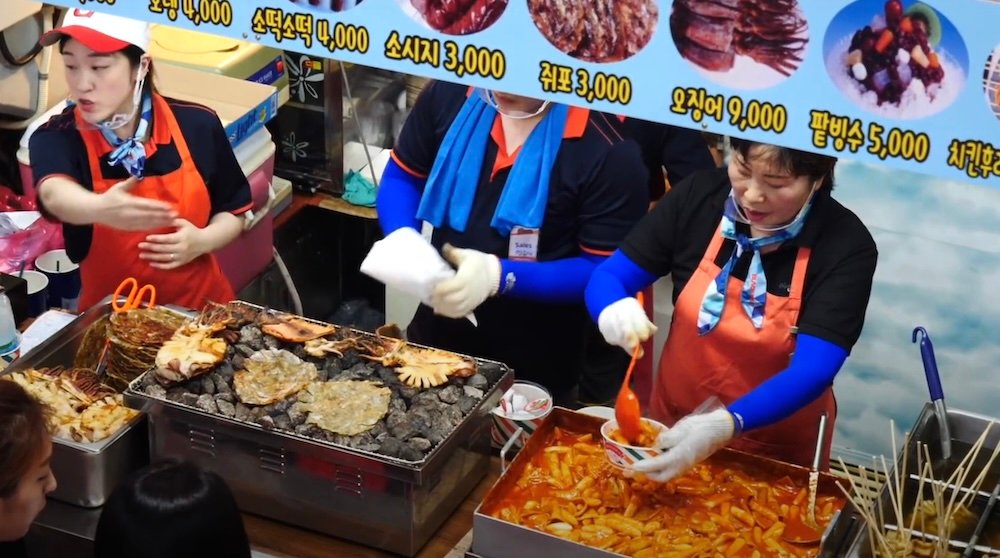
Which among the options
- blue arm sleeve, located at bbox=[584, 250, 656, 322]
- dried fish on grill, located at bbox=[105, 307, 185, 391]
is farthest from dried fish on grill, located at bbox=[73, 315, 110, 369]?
blue arm sleeve, located at bbox=[584, 250, 656, 322]

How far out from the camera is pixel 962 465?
2277 millimetres

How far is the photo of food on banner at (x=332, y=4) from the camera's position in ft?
6.48

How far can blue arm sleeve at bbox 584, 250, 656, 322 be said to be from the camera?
Answer: 8.44 feet

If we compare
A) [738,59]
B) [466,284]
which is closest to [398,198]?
[466,284]

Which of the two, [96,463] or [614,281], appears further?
[614,281]

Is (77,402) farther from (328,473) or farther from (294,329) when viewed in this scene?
(328,473)

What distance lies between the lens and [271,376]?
8.09ft

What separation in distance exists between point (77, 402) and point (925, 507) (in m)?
1.65

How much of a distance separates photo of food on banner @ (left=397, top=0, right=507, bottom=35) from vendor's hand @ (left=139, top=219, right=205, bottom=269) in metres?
1.27

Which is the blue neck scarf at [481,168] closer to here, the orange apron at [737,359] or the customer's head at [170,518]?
the orange apron at [737,359]

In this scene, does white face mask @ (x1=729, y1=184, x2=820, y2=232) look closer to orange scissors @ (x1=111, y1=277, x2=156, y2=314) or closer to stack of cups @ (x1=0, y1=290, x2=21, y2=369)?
orange scissors @ (x1=111, y1=277, x2=156, y2=314)

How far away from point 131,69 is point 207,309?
0.63m

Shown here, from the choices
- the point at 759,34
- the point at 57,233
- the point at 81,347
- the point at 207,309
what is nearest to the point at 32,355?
the point at 81,347

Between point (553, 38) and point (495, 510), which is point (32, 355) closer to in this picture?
point (495, 510)
